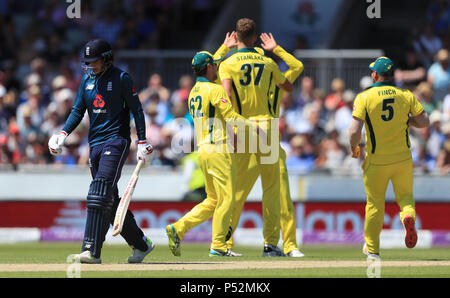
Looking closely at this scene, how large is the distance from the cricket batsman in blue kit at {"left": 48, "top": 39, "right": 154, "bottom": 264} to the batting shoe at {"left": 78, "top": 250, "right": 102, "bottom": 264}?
10 mm

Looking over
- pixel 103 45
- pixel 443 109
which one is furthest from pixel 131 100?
pixel 443 109

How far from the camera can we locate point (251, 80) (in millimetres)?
12133

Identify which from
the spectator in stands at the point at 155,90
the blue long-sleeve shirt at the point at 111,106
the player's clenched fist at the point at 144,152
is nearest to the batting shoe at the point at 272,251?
the player's clenched fist at the point at 144,152

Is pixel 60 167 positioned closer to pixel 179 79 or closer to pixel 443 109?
pixel 179 79

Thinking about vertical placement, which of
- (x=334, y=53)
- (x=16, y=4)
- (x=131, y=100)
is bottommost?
(x=131, y=100)

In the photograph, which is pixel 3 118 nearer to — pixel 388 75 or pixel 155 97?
pixel 155 97

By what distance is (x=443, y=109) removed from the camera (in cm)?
1975

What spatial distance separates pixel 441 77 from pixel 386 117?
29.2 ft

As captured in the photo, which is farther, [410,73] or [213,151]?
[410,73]

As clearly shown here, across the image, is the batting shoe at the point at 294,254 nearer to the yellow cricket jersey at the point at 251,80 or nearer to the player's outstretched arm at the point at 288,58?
the yellow cricket jersey at the point at 251,80

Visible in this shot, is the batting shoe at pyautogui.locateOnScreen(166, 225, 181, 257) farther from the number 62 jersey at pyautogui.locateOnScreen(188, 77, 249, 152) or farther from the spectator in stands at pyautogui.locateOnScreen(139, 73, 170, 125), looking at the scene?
the spectator in stands at pyautogui.locateOnScreen(139, 73, 170, 125)

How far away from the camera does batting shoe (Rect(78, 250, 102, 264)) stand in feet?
34.8

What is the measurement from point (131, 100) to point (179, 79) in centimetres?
1078

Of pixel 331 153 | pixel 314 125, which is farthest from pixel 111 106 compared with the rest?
pixel 314 125
